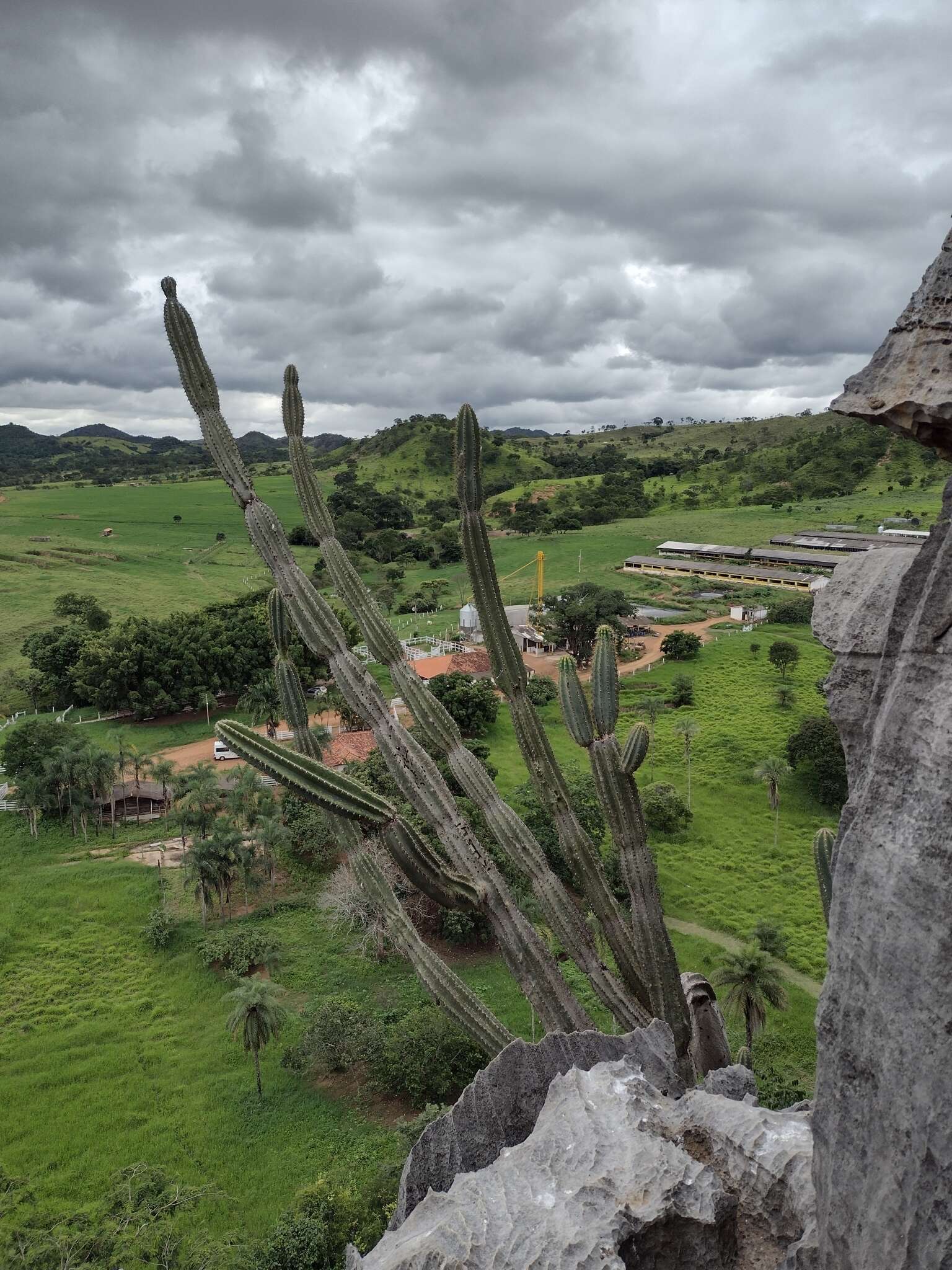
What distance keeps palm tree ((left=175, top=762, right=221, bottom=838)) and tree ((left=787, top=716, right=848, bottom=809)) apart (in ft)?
85.9

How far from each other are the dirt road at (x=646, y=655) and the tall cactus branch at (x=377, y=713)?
40558mm

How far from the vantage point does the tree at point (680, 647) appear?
184 ft

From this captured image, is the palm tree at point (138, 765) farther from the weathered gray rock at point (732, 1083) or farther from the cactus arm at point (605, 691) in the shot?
the weathered gray rock at point (732, 1083)

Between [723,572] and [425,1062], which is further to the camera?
[723,572]

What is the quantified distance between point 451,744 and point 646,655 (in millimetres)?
49628

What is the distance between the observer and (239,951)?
2453 cm

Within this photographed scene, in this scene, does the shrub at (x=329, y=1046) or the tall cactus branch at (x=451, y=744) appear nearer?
the tall cactus branch at (x=451, y=744)

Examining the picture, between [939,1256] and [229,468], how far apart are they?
9.85 meters

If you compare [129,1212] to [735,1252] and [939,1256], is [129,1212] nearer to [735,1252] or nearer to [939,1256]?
[735,1252]

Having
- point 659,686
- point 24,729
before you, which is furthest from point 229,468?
point 659,686

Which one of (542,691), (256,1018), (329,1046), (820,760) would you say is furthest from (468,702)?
(256,1018)

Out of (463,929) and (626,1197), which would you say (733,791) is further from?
(626,1197)

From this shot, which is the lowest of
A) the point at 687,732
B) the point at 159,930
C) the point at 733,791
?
the point at 159,930

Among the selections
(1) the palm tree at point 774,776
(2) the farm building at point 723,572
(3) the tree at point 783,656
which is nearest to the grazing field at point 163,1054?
(1) the palm tree at point 774,776
